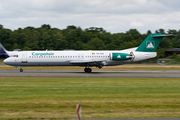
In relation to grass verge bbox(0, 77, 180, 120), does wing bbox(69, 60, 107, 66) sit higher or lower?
higher

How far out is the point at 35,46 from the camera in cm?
8819

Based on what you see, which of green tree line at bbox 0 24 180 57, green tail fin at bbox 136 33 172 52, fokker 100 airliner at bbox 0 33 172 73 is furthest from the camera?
green tree line at bbox 0 24 180 57

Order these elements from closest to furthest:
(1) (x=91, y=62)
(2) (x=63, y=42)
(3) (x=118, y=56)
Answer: (1) (x=91, y=62) < (3) (x=118, y=56) < (2) (x=63, y=42)

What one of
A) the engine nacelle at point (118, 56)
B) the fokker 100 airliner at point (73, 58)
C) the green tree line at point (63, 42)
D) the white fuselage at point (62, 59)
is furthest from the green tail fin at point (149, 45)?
the green tree line at point (63, 42)

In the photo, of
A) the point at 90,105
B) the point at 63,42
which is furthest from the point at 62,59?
the point at 63,42

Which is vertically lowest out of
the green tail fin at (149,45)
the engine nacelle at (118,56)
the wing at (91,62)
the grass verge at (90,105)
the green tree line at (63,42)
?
the grass verge at (90,105)

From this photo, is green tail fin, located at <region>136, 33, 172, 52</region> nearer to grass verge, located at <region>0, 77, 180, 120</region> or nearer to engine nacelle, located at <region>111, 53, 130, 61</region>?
engine nacelle, located at <region>111, 53, 130, 61</region>

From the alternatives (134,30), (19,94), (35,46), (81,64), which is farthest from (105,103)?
(134,30)

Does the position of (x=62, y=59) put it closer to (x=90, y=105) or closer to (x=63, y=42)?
(x=90, y=105)

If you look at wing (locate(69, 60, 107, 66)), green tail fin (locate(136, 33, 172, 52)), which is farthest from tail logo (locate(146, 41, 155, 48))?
wing (locate(69, 60, 107, 66))

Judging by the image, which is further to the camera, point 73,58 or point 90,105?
point 73,58

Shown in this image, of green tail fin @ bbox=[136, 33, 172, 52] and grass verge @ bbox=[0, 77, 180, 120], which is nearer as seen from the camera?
grass verge @ bbox=[0, 77, 180, 120]

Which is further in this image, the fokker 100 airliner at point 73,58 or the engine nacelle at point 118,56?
the engine nacelle at point 118,56

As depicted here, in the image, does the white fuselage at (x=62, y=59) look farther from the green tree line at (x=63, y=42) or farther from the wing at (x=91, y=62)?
the green tree line at (x=63, y=42)
